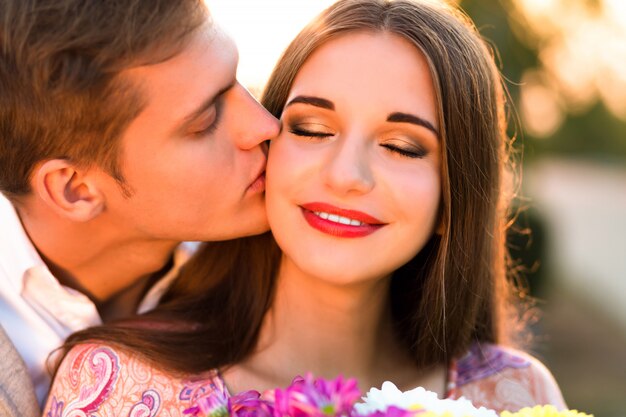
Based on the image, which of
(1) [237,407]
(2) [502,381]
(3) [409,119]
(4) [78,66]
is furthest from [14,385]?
(2) [502,381]

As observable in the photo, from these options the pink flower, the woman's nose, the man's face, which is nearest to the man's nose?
the man's face

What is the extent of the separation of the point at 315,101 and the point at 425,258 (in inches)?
35.9

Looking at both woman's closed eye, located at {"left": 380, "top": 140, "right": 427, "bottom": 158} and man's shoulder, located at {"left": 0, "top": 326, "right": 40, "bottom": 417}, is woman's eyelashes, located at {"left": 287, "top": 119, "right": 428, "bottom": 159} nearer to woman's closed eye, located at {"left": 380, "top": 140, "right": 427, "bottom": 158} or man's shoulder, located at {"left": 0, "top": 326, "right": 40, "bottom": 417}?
woman's closed eye, located at {"left": 380, "top": 140, "right": 427, "bottom": 158}

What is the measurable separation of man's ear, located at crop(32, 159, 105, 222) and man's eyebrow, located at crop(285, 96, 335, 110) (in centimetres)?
79

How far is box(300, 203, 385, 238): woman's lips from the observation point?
2998 millimetres

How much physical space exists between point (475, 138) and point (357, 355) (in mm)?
931

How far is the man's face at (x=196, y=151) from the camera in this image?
3098 mm

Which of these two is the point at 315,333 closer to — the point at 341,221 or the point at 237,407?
the point at 341,221

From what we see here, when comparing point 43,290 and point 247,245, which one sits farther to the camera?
point 247,245

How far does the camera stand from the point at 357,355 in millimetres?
3455

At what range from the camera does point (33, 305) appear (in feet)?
10.9

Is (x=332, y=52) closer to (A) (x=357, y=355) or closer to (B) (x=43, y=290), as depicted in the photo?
(A) (x=357, y=355)

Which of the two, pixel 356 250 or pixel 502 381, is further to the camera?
pixel 502 381

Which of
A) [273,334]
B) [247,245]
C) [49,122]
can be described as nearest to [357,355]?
[273,334]
